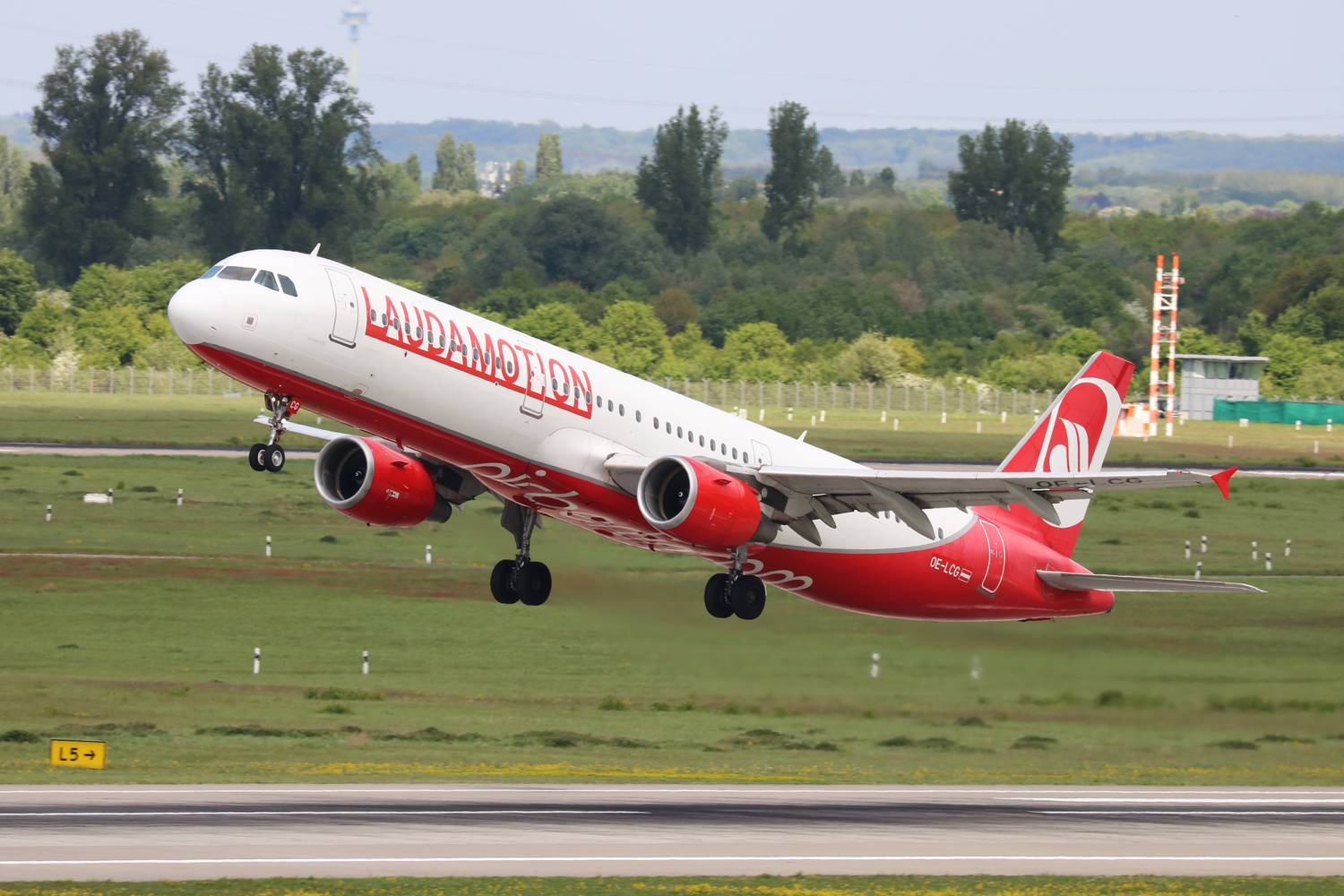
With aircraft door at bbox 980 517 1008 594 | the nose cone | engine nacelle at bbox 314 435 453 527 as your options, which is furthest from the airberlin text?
aircraft door at bbox 980 517 1008 594

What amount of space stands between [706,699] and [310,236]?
112 m

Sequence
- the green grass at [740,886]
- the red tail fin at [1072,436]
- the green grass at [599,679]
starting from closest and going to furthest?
the green grass at [740,886], the green grass at [599,679], the red tail fin at [1072,436]

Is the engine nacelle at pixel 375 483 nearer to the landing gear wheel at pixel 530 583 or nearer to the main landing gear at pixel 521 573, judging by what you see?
the main landing gear at pixel 521 573

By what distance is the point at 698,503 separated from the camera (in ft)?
138

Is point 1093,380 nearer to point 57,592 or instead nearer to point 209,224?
point 57,592

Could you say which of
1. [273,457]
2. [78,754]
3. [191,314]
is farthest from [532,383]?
[78,754]

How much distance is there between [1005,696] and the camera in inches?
2403

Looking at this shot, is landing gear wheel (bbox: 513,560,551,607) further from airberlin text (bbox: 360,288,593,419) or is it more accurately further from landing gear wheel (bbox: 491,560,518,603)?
airberlin text (bbox: 360,288,593,419)

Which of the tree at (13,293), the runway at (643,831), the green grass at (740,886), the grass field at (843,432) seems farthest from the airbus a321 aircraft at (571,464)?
the tree at (13,293)

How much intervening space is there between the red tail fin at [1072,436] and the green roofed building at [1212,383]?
327 ft

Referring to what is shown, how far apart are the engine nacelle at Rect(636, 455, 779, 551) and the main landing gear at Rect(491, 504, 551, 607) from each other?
16.3 feet

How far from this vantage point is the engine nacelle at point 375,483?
43.5m

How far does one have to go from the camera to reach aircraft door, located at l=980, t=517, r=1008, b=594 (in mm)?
52600

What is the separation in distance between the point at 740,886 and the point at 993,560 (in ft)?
62.3
